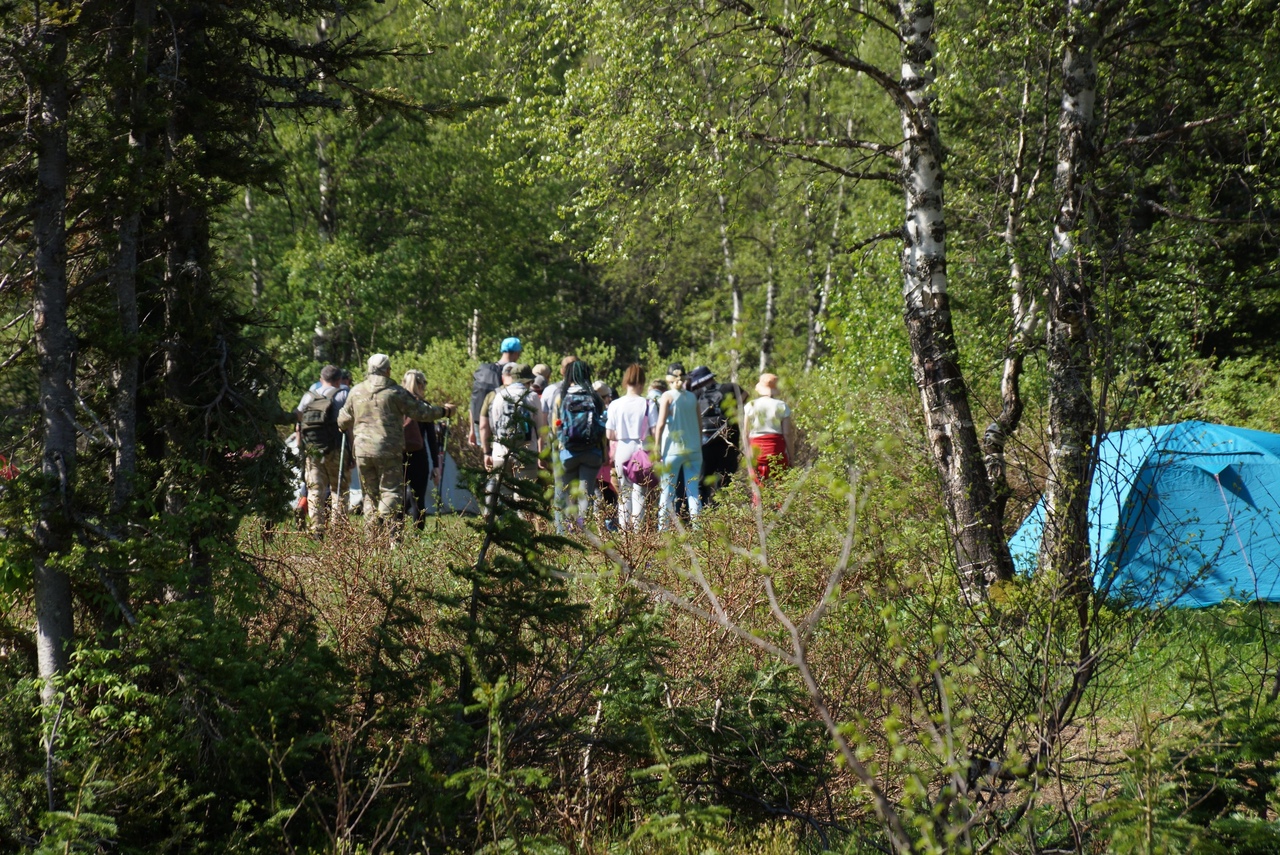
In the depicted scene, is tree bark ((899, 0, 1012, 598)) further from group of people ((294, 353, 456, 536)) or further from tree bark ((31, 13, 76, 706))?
tree bark ((31, 13, 76, 706))

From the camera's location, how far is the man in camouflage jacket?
8773mm

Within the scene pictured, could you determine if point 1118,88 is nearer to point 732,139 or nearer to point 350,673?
point 732,139

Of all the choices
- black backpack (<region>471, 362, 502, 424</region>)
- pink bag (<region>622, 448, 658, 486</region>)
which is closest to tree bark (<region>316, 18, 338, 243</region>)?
black backpack (<region>471, 362, 502, 424</region>)

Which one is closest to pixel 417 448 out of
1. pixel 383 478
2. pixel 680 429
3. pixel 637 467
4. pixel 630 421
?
pixel 383 478

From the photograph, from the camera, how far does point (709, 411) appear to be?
9.94 meters

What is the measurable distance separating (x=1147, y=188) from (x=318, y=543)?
999 centimetres

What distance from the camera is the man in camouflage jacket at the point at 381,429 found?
8773 mm

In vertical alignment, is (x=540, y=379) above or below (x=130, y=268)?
above

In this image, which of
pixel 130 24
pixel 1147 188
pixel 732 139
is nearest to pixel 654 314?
pixel 1147 188

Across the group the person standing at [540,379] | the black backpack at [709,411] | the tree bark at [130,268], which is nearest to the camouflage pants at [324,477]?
the person standing at [540,379]

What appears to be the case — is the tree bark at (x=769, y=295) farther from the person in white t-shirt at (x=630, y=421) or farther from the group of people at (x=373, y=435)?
the group of people at (x=373, y=435)

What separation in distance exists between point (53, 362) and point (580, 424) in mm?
5512

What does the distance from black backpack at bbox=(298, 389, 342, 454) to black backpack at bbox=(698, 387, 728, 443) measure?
129 inches

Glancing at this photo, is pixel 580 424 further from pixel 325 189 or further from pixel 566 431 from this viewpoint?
pixel 325 189
